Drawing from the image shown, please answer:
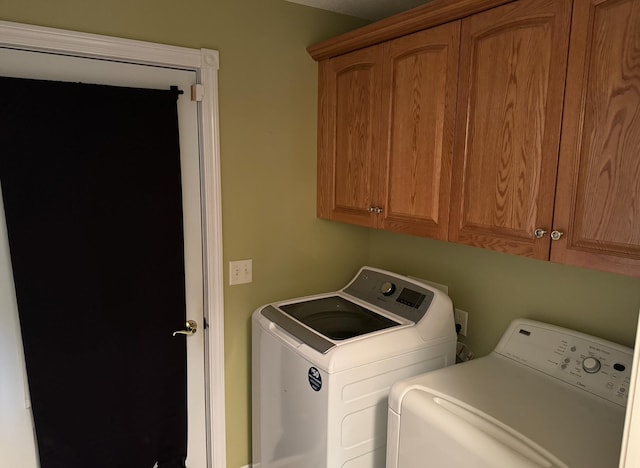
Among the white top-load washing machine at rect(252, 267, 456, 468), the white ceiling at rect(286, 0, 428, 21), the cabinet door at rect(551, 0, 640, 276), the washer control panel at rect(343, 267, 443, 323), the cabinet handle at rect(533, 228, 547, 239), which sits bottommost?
the white top-load washing machine at rect(252, 267, 456, 468)

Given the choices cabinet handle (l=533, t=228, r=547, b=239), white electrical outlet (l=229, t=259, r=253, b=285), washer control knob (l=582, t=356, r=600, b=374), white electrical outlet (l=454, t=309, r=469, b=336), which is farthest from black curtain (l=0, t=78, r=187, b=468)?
washer control knob (l=582, t=356, r=600, b=374)

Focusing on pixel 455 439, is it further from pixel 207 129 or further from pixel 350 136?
pixel 207 129

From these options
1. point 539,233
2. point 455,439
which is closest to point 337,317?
point 455,439

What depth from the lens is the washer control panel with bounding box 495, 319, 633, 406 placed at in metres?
1.32

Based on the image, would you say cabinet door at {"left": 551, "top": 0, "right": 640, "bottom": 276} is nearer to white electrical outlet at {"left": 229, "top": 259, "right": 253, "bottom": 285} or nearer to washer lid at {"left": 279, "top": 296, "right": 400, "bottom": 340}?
washer lid at {"left": 279, "top": 296, "right": 400, "bottom": 340}

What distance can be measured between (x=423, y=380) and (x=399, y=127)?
0.94 metres

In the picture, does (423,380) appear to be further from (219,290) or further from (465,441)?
(219,290)

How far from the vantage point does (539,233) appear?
1.24m

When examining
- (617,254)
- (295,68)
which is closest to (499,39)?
(617,254)

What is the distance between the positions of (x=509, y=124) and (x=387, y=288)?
91cm

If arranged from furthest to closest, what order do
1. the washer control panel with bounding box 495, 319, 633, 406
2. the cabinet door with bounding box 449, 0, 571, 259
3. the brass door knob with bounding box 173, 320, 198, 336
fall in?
the brass door knob with bounding box 173, 320, 198, 336 → the washer control panel with bounding box 495, 319, 633, 406 → the cabinet door with bounding box 449, 0, 571, 259

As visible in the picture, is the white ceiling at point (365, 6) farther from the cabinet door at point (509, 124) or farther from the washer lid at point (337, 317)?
the washer lid at point (337, 317)

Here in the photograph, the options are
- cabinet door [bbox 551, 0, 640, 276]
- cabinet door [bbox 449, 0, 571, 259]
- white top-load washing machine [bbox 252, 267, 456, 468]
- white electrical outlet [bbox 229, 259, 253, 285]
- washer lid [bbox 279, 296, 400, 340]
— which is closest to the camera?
cabinet door [bbox 551, 0, 640, 276]

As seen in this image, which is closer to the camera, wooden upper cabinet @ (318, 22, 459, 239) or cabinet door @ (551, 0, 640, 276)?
cabinet door @ (551, 0, 640, 276)
